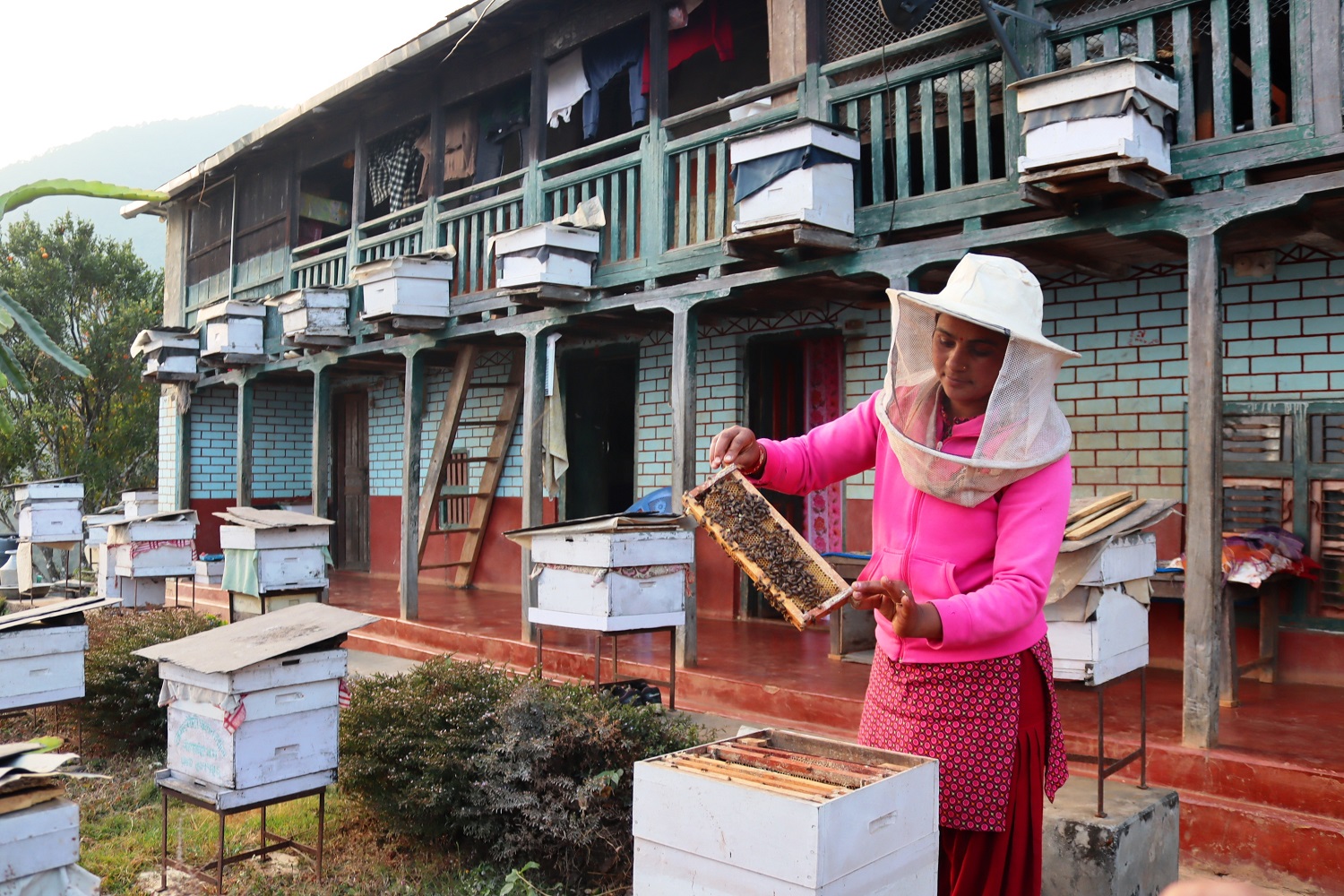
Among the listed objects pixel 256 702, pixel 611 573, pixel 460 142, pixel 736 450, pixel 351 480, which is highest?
pixel 460 142

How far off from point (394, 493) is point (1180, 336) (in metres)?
10.8

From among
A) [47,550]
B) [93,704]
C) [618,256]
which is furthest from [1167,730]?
[47,550]

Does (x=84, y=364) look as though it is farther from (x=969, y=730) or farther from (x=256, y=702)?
(x=969, y=730)

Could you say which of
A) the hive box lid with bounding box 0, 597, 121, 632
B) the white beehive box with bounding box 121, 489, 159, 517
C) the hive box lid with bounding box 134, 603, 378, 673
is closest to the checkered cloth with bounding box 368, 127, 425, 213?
the white beehive box with bounding box 121, 489, 159, 517

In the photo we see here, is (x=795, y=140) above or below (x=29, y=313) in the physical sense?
above

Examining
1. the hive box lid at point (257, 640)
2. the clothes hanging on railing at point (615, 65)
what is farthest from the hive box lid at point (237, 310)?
the hive box lid at point (257, 640)

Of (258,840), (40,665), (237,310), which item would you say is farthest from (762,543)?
(237,310)

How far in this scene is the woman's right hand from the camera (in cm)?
304

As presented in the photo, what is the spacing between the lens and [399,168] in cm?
1317

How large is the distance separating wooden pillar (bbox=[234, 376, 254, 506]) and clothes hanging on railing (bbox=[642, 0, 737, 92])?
791 centimetres

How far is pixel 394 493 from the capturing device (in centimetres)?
1503

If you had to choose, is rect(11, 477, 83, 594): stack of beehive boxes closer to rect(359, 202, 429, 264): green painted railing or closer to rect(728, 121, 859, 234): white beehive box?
rect(359, 202, 429, 264): green painted railing

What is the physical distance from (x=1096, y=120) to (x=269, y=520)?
23.2 ft

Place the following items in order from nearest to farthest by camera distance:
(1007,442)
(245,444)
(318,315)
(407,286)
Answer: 1. (1007,442)
2. (407,286)
3. (318,315)
4. (245,444)
